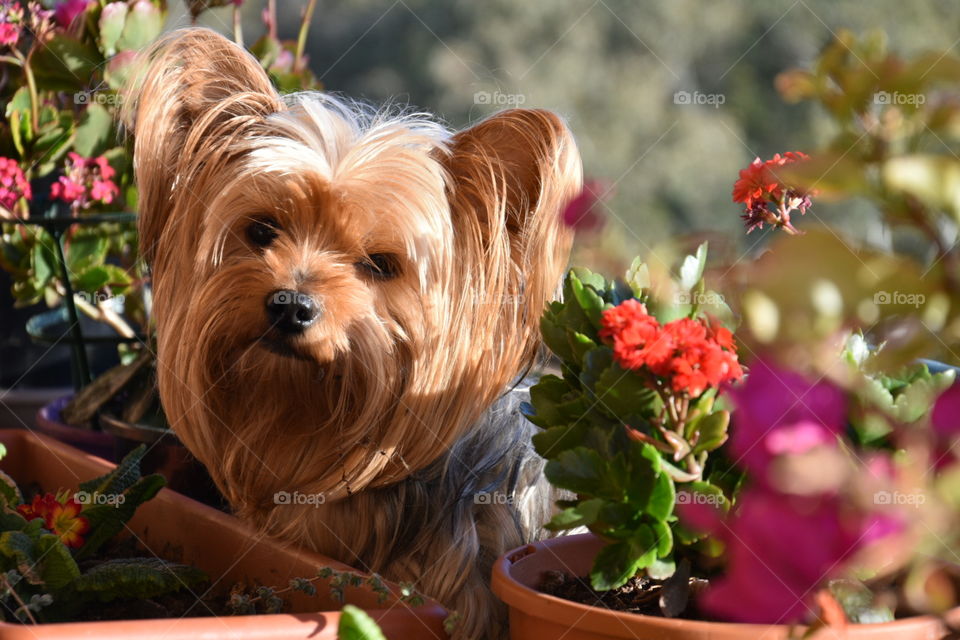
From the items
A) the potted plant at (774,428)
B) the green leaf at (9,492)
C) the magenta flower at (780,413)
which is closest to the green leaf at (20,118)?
the green leaf at (9,492)

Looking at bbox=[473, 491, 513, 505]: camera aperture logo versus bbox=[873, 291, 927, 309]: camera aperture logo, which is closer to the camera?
bbox=[873, 291, 927, 309]: camera aperture logo

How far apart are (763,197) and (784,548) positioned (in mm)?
1092

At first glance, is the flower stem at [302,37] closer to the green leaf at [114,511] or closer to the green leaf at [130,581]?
the green leaf at [114,511]

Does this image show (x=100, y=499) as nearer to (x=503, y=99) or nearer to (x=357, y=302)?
(x=357, y=302)

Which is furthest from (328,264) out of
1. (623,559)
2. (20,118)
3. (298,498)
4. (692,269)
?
(20,118)

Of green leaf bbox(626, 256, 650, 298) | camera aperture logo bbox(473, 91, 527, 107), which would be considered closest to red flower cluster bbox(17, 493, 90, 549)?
green leaf bbox(626, 256, 650, 298)

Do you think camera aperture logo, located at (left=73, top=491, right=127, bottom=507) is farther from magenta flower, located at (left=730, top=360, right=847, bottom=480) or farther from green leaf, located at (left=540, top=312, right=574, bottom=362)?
magenta flower, located at (left=730, top=360, right=847, bottom=480)

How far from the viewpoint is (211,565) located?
6.23 feet

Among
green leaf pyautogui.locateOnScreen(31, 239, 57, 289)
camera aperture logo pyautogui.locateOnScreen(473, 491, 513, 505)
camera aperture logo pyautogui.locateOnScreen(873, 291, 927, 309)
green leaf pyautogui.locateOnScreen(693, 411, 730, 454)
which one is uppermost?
camera aperture logo pyautogui.locateOnScreen(873, 291, 927, 309)

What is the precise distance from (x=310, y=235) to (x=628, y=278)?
59 cm

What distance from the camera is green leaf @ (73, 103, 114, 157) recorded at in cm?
274

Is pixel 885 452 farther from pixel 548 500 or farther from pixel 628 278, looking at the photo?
pixel 548 500

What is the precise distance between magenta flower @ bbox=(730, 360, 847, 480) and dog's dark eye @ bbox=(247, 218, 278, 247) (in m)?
1.33

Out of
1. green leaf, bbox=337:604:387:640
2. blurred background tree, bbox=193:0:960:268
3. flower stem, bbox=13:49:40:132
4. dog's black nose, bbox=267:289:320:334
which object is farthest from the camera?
blurred background tree, bbox=193:0:960:268
